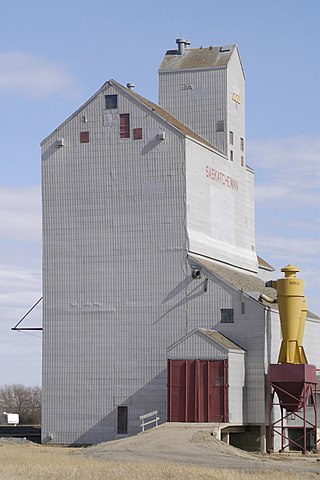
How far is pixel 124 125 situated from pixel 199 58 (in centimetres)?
1099

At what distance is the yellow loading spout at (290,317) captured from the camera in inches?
2874

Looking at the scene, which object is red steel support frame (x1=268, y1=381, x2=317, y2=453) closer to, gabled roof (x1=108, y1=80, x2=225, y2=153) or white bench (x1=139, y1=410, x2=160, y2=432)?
white bench (x1=139, y1=410, x2=160, y2=432)

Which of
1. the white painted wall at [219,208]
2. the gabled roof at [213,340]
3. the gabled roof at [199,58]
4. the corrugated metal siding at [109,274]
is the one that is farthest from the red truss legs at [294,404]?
the gabled roof at [199,58]

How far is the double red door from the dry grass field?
3.14 metres

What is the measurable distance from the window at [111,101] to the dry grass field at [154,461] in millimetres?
21010

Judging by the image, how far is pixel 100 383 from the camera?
7606 cm

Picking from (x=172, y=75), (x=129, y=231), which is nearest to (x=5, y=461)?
(x=129, y=231)

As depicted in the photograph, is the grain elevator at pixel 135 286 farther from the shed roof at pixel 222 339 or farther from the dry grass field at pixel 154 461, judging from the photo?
the dry grass field at pixel 154 461

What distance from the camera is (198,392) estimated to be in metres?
71.7

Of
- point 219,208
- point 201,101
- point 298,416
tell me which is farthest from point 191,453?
point 201,101

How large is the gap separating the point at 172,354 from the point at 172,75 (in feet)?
71.5

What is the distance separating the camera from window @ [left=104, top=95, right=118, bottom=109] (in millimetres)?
77438

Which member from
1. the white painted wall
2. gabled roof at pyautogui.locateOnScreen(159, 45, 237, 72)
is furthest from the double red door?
gabled roof at pyautogui.locateOnScreen(159, 45, 237, 72)

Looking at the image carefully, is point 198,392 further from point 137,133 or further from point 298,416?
point 137,133
